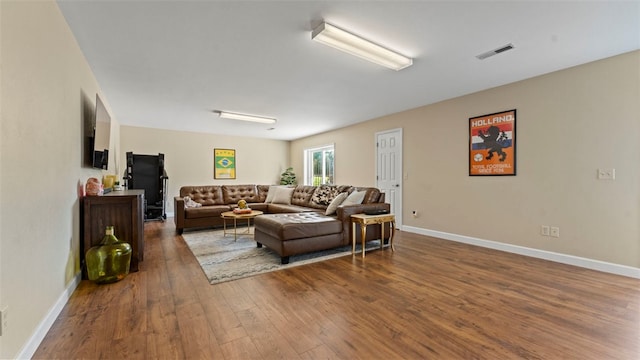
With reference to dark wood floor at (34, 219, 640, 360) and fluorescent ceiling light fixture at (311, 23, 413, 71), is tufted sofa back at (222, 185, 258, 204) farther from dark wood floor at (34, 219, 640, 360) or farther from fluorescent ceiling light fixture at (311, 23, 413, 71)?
fluorescent ceiling light fixture at (311, 23, 413, 71)

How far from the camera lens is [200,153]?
7.33m

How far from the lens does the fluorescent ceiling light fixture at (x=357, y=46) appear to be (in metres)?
2.31

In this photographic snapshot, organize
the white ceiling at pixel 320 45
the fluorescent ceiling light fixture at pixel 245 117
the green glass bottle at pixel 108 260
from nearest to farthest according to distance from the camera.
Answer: the white ceiling at pixel 320 45, the green glass bottle at pixel 108 260, the fluorescent ceiling light fixture at pixel 245 117

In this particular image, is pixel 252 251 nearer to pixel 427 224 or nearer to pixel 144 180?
pixel 427 224

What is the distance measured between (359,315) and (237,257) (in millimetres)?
1918

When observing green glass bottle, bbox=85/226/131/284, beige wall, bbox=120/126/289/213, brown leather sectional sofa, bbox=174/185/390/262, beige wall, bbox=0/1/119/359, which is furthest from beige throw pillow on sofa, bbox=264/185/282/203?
beige wall, bbox=0/1/119/359

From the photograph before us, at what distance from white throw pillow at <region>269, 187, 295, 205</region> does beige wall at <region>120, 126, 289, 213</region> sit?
7.50 ft

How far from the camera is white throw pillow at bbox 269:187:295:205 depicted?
5.96 metres

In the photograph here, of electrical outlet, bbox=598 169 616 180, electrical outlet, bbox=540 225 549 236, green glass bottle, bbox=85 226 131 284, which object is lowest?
green glass bottle, bbox=85 226 131 284

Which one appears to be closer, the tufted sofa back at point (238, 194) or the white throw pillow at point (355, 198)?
the white throw pillow at point (355, 198)

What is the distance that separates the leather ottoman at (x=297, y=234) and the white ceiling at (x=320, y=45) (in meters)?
1.82

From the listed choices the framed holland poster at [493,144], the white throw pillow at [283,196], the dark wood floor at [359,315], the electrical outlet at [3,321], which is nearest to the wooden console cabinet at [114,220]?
the dark wood floor at [359,315]

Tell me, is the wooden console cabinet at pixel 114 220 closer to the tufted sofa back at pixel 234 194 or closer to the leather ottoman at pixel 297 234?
the leather ottoman at pixel 297 234

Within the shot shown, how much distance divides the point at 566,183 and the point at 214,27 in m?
4.16
